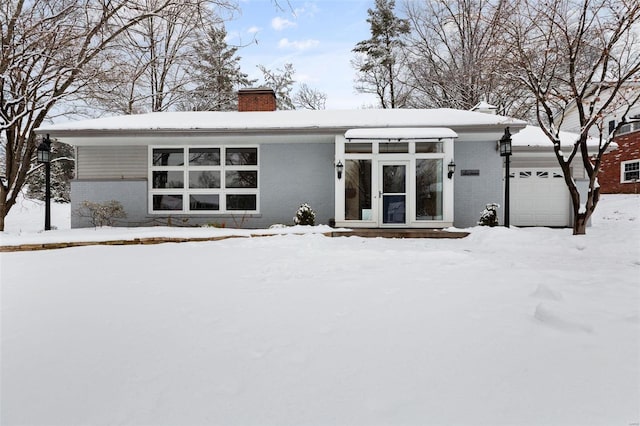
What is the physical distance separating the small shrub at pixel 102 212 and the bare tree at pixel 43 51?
2901 mm

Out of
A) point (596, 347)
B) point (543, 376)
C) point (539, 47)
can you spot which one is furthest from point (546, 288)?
point (539, 47)

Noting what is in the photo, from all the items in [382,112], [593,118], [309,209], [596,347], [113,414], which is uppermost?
[382,112]

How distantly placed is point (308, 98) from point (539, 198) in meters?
16.3

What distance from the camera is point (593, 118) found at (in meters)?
7.08

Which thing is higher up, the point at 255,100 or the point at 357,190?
the point at 255,100

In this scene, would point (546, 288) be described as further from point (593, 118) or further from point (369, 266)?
point (593, 118)

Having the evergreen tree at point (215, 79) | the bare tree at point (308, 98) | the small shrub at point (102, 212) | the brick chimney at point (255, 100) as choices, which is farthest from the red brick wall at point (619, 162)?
the small shrub at point (102, 212)

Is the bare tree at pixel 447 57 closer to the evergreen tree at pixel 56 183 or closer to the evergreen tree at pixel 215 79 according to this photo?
the evergreen tree at pixel 215 79

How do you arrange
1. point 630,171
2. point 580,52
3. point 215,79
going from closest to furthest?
point 580,52 < point 630,171 < point 215,79

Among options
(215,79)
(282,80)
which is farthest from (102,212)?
(282,80)

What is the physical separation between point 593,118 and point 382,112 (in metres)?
5.41

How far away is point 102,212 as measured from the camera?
29.0 feet

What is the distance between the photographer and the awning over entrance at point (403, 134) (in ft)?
26.7

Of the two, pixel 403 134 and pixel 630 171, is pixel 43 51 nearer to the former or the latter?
pixel 403 134
